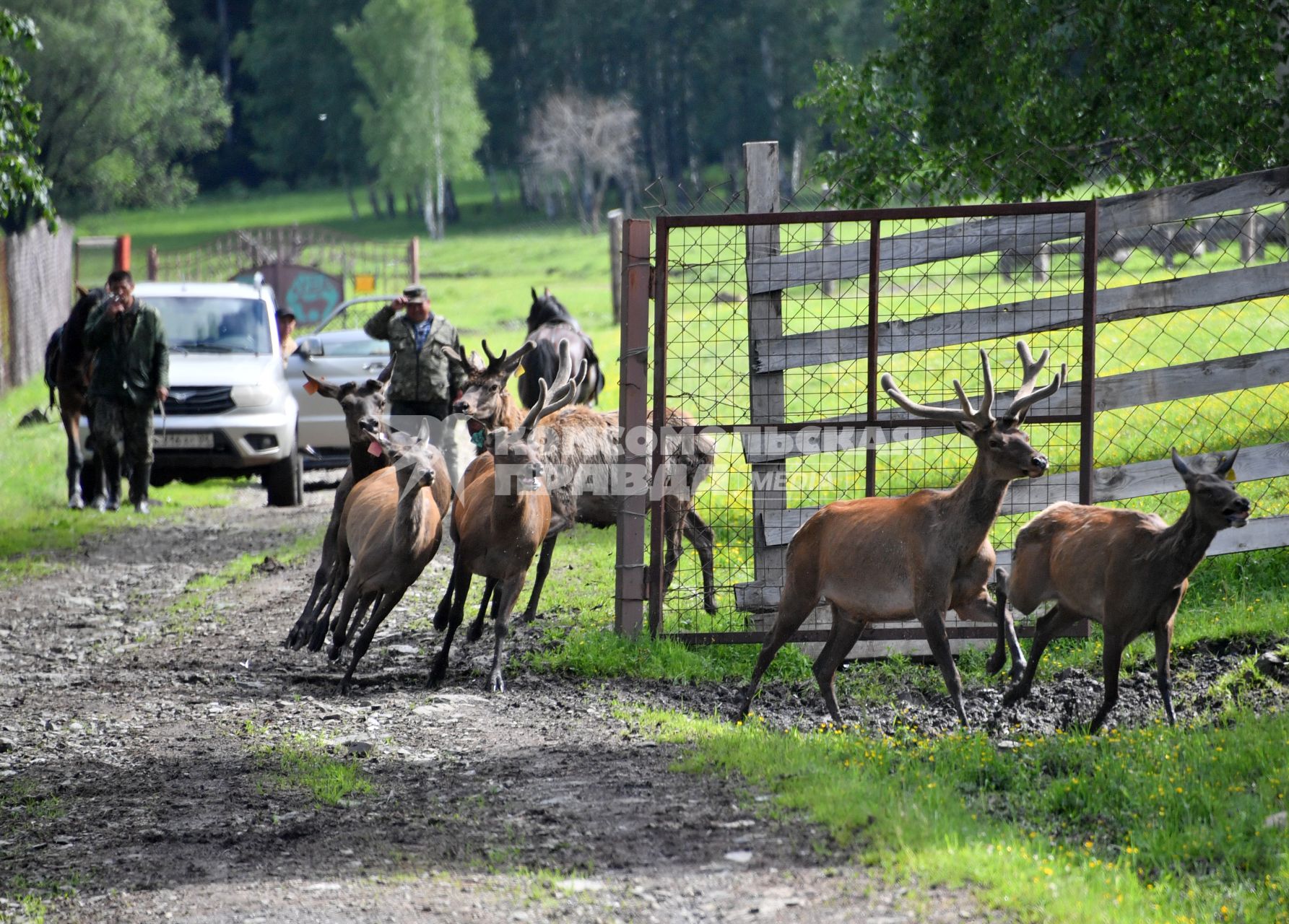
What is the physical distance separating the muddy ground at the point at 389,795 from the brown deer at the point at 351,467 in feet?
0.86

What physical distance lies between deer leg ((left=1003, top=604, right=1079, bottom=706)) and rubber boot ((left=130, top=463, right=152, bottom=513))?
9.58 metres

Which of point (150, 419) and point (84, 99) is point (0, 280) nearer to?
point (150, 419)

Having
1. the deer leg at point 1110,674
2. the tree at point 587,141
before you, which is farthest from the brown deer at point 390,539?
the tree at point 587,141

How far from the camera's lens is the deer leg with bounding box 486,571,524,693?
8500 mm

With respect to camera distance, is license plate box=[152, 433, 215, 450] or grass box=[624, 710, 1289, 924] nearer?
grass box=[624, 710, 1289, 924]

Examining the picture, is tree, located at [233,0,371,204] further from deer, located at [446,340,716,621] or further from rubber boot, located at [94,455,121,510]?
deer, located at [446,340,716,621]

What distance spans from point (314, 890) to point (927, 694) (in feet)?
13.8

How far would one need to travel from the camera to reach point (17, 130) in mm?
12406

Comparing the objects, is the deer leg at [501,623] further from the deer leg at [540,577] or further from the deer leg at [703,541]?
the deer leg at [703,541]

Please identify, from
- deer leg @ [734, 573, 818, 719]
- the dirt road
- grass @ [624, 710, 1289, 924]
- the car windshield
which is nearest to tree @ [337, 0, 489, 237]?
the car windshield

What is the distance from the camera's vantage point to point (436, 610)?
9.88 m

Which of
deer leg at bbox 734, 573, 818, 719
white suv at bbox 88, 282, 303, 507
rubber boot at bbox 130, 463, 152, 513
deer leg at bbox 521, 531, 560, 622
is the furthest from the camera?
white suv at bbox 88, 282, 303, 507

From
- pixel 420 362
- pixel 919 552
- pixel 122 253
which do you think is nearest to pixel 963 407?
pixel 919 552

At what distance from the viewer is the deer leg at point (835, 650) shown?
7.99 meters
